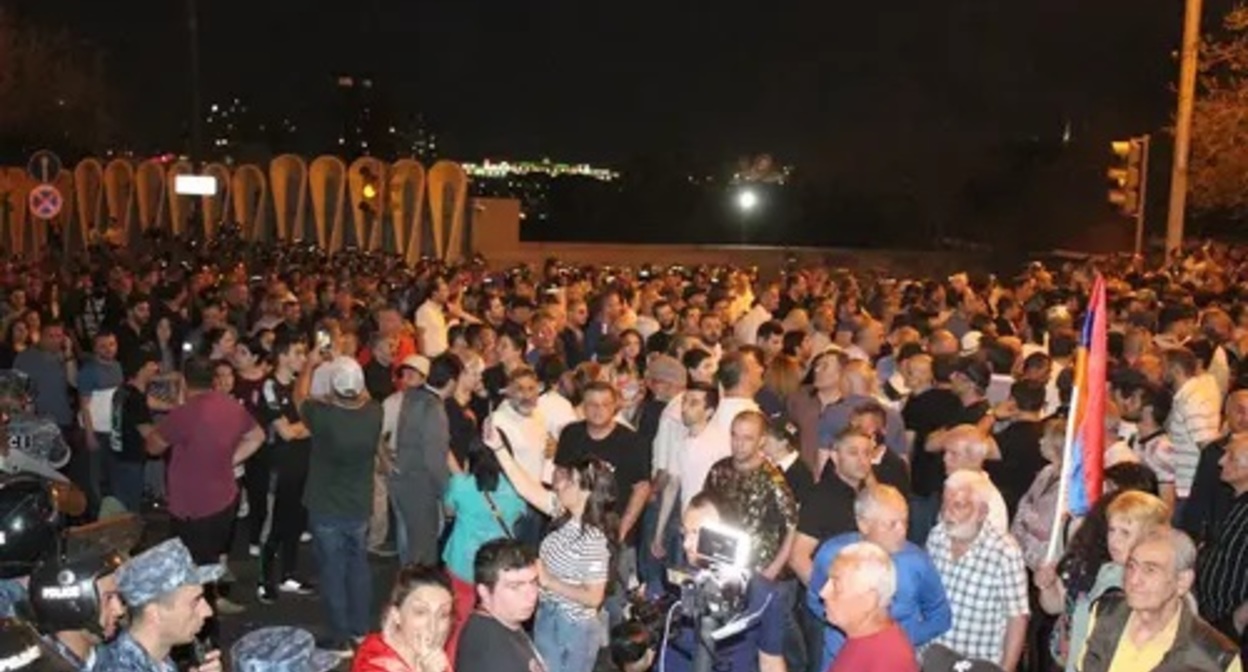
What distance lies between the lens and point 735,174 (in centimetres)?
6456

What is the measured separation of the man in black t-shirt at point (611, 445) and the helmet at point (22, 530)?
4.04 m

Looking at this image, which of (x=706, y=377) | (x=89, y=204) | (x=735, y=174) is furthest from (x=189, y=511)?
(x=735, y=174)

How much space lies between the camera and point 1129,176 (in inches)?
695

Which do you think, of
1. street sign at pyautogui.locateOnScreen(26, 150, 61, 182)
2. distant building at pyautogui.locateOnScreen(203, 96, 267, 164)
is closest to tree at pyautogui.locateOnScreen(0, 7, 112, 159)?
distant building at pyautogui.locateOnScreen(203, 96, 267, 164)

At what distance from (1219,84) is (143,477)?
22.0 meters

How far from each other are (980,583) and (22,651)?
13.9ft

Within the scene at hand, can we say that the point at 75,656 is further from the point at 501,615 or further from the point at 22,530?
the point at 501,615

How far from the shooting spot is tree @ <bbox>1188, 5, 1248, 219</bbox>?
83.1ft

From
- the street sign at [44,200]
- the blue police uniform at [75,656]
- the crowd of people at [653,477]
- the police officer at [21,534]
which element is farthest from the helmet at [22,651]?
the street sign at [44,200]

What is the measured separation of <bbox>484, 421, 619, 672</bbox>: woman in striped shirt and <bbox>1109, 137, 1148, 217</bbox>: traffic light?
12074mm

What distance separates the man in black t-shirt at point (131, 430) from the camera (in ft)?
36.9

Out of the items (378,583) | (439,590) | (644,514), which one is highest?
(439,590)

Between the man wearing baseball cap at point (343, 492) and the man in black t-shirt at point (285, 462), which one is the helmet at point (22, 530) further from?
the man in black t-shirt at point (285, 462)

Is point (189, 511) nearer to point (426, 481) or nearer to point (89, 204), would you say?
point (426, 481)
